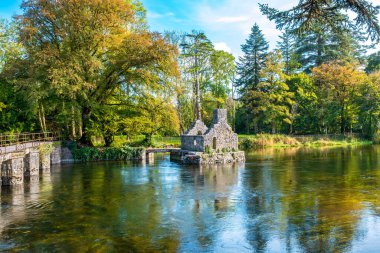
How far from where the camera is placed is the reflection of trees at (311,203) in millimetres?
11320

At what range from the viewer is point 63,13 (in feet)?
100.0

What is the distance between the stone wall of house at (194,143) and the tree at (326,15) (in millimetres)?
18712

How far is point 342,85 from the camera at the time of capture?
53.0m

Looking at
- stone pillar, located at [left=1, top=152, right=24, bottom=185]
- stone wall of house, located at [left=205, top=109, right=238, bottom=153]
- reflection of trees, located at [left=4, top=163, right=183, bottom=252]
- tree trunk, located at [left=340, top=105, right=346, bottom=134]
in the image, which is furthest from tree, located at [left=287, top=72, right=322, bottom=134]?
stone pillar, located at [left=1, top=152, right=24, bottom=185]

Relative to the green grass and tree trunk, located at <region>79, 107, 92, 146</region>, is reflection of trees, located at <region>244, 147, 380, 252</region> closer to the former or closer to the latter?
tree trunk, located at <region>79, 107, 92, 146</region>

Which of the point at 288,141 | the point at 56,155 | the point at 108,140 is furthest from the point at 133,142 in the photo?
the point at 288,141

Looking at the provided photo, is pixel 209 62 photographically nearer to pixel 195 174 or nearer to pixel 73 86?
pixel 73 86

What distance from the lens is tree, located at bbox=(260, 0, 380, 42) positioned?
1116 cm

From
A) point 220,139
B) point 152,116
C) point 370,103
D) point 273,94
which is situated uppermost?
point 273,94

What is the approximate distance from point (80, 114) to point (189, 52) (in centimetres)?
2005

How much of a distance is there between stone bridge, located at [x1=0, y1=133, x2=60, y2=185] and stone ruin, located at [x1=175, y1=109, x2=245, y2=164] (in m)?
10.2

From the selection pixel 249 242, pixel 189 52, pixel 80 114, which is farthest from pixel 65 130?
pixel 249 242

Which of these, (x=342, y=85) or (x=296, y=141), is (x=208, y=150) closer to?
(x=296, y=141)

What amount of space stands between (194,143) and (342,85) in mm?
29894
